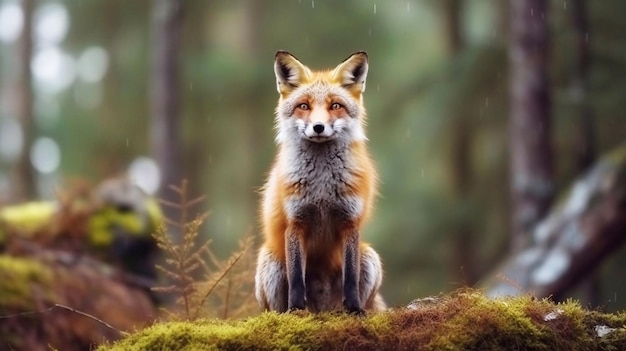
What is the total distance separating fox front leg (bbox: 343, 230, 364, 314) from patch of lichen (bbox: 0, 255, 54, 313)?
4.27 meters

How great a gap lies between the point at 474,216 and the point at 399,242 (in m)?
2.09

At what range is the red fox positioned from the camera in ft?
16.7

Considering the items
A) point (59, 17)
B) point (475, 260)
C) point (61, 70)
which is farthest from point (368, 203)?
point (61, 70)

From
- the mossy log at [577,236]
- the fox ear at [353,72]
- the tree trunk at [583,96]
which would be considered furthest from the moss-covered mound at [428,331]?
the tree trunk at [583,96]

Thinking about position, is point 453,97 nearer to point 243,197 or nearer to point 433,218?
point 433,218

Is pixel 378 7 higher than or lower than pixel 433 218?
higher

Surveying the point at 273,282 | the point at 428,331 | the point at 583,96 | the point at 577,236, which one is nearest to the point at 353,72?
the point at 273,282

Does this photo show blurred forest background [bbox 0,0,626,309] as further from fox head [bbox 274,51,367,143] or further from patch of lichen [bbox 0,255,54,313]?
fox head [bbox 274,51,367,143]

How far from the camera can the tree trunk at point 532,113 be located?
12305mm

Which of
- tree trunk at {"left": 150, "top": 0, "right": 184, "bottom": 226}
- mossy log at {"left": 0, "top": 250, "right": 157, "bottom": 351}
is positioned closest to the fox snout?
mossy log at {"left": 0, "top": 250, "right": 157, "bottom": 351}

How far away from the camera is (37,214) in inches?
420

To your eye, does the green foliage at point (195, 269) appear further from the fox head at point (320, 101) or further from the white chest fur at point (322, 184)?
the fox head at point (320, 101)

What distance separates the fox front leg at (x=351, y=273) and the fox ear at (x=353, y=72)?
103 centimetres

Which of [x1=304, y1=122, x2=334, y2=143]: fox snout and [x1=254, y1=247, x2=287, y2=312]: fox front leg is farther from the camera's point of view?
[x1=254, y1=247, x2=287, y2=312]: fox front leg
